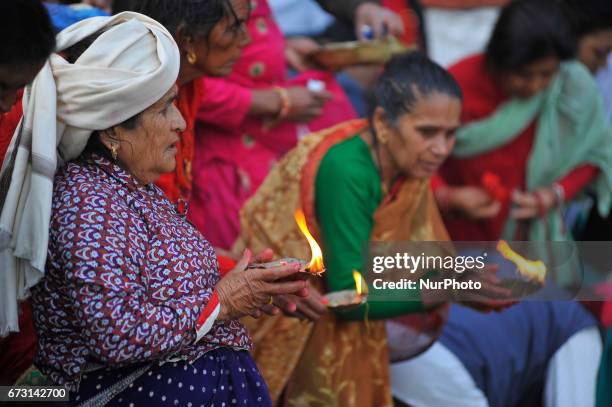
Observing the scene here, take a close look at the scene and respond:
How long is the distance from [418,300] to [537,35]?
1.84 m

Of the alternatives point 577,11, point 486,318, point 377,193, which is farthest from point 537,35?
point 377,193

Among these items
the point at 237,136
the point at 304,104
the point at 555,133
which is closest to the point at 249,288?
the point at 237,136

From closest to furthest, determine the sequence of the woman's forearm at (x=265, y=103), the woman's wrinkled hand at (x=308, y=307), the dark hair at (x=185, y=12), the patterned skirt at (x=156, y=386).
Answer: the patterned skirt at (x=156, y=386) → the woman's wrinkled hand at (x=308, y=307) → the dark hair at (x=185, y=12) → the woman's forearm at (x=265, y=103)

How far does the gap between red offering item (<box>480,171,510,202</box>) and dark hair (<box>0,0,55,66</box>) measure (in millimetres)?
2964

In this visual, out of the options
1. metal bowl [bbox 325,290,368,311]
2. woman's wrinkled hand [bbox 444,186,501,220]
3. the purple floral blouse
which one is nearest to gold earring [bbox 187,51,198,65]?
the purple floral blouse

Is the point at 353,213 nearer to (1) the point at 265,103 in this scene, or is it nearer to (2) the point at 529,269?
(2) the point at 529,269

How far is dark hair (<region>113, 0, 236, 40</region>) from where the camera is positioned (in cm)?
283

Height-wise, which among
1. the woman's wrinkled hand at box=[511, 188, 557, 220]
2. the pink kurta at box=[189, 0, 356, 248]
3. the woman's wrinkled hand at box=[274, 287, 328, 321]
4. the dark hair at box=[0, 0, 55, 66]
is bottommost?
the woman's wrinkled hand at box=[511, 188, 557, 220]

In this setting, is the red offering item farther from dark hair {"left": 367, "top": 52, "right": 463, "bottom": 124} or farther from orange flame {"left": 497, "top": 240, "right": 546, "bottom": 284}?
orange flame {"left": 497, "top": 240, "right": 546, "bottom": 284}

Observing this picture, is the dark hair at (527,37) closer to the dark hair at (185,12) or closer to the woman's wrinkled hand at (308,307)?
the dark hair at (185,12)

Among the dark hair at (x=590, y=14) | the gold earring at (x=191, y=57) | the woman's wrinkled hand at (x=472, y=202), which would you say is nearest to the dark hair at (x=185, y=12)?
the gold earring at (x=191, y=57)

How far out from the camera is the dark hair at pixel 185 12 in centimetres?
283

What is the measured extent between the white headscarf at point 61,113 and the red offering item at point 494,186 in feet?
8.54

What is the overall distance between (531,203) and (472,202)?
0.33m
